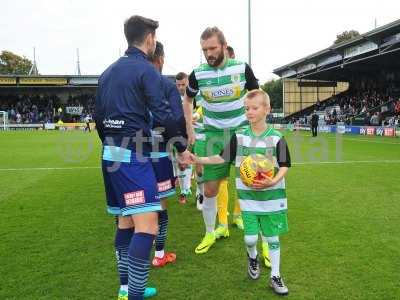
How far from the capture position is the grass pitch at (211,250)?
427 cm

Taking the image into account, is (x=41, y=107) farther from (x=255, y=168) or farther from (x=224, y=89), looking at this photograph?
(x=255, y=168)

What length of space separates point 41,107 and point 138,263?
6009cm

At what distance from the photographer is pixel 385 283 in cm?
428

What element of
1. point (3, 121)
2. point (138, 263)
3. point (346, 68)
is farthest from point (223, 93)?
point (3, 121)

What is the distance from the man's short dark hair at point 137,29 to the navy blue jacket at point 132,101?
82 mm

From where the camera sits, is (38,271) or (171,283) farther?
(38,271)

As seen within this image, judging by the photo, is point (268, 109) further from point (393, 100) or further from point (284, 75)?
point (284, 75)

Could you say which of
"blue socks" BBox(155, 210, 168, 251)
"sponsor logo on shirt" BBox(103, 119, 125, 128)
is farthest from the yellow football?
"sponsor logo on shirt" BBox(103, 119, 125, 128)

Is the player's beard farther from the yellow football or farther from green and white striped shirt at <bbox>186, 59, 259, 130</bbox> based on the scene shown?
the yellow football

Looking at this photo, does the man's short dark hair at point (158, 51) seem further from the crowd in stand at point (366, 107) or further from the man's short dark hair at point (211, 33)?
the crowd in stand at point (366, 107)

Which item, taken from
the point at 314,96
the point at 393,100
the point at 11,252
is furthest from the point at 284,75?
the point at 11,252

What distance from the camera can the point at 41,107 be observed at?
6006 cm

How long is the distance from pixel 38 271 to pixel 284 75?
52778 millimetres

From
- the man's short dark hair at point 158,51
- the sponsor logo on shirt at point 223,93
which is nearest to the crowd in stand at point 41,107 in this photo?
the sponsor logo on shirt at point 223,93
